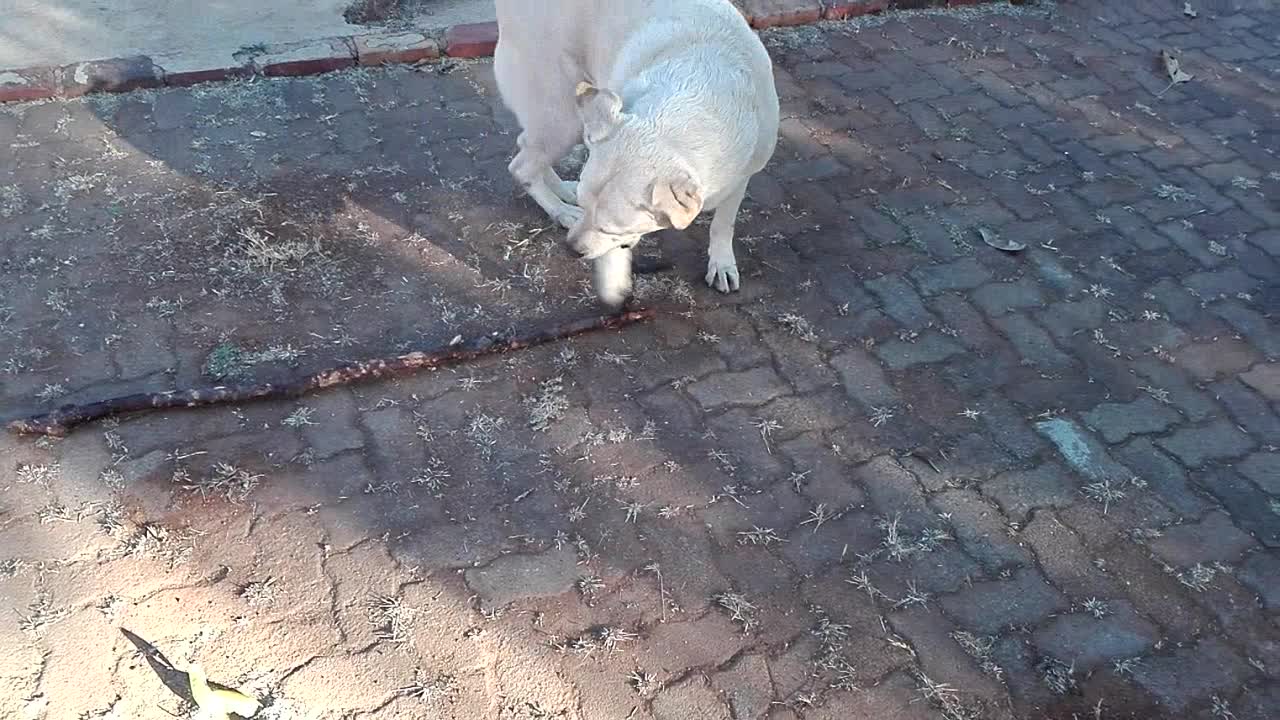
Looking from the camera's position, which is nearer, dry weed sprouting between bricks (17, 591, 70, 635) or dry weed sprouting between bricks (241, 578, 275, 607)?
dry weed sprouting between bricks (17, 591, 70, 635)

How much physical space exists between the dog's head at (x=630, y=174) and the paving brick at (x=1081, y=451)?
1.73m

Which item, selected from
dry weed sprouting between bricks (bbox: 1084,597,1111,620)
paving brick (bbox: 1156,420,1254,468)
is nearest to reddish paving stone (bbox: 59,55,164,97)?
dry weed sprouting between bricks (bbox: 1084,597,1111,620)

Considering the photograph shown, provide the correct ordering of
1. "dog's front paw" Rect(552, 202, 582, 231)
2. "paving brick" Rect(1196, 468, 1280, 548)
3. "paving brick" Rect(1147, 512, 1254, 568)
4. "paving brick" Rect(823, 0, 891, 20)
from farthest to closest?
1. "paving brick" Rect(823, 0, 891, 20)
2. "dog's front paw" Rect(552, 202, 582, 231)
3. "paving brick" Rect(1196, 468, 1280, 548)
4. "paving brick" Rect(1147, 512, 1254, 568)

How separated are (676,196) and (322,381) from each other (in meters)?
1.57

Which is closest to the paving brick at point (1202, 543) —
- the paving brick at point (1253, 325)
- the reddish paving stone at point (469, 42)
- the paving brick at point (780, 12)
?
the paving brick at point (1253, 325)

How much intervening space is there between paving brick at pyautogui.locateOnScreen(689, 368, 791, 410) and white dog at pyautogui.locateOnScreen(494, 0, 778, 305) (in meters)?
0.54

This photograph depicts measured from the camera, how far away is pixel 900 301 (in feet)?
12.7

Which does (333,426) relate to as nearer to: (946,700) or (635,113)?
(635,113)

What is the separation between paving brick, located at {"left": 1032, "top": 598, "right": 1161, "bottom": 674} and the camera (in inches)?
104

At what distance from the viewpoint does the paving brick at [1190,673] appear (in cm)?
258

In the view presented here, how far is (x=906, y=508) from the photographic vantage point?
9.93 feet

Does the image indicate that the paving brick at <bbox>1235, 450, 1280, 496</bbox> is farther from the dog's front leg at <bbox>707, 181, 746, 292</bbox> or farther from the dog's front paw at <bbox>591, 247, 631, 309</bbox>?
the dog's front paw at <bbox>591, 247, 631, 309</bbox>

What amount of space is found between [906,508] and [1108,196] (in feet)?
8.67

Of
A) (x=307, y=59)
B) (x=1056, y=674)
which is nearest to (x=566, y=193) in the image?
(x=307, y=59)
